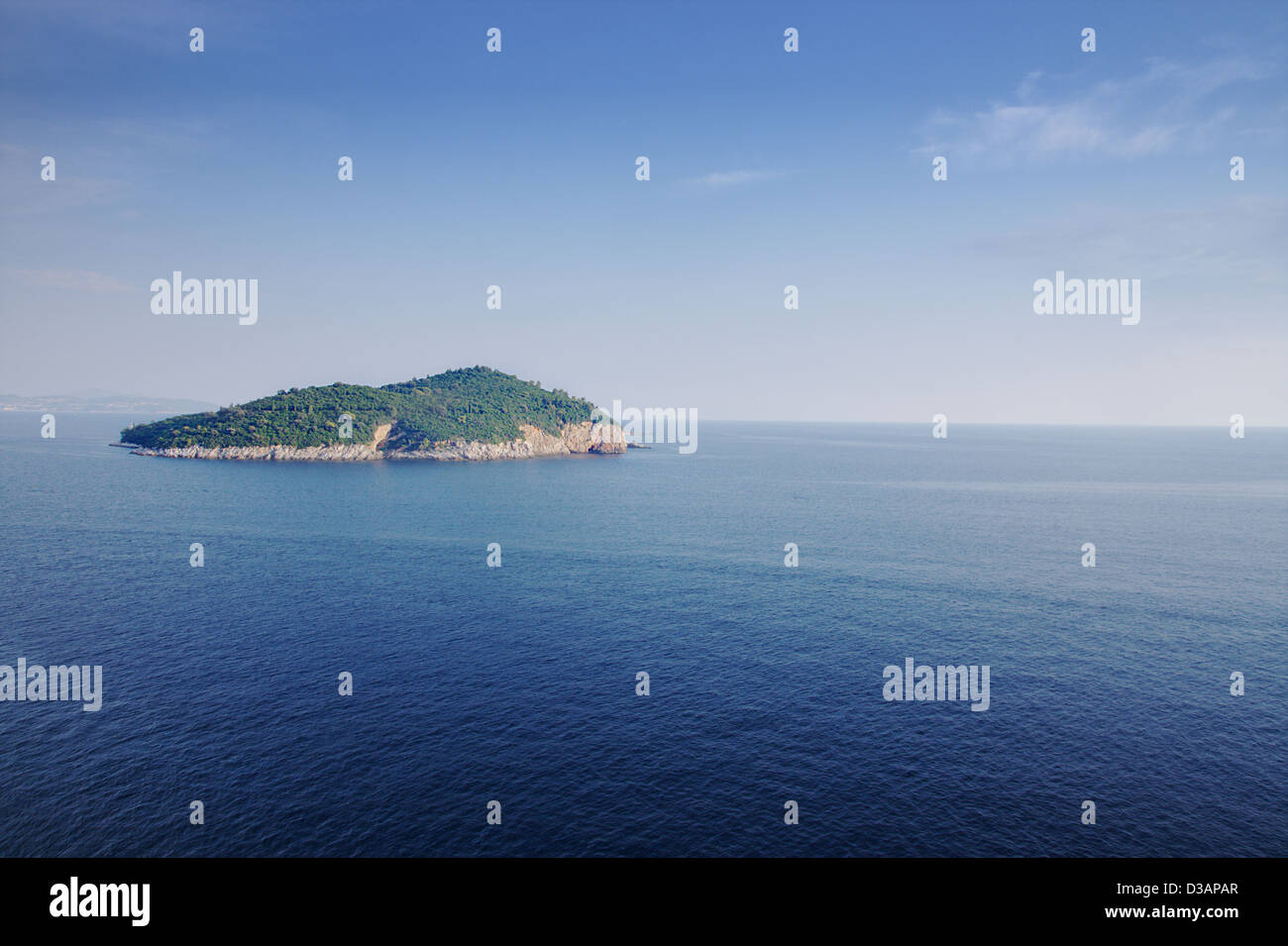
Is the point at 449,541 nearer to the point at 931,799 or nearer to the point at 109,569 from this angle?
the point at 109,569

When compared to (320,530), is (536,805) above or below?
below
